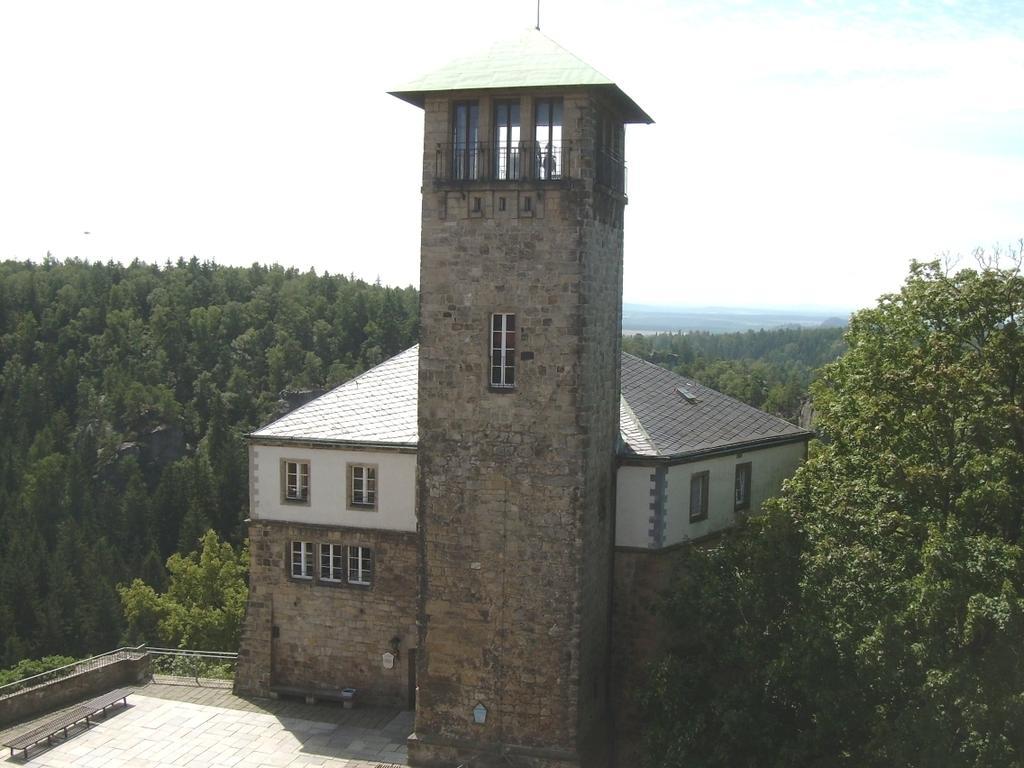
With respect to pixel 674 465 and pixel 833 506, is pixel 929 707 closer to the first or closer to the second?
pixel 833 506

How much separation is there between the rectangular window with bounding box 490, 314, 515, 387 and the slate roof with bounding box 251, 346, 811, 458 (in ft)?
14.2

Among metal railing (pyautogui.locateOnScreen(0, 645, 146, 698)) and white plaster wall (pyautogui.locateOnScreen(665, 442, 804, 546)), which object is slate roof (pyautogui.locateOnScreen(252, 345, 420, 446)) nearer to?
white plaster wall (pyautogui.locateOnScreen(665, 442, 804, 546))

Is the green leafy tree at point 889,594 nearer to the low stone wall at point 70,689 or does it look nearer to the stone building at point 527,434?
the stone building at point 527,434

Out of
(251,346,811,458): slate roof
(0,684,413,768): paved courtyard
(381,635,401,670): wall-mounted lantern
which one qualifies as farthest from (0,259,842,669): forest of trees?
(381,635,401,670): wall-mounted lantern

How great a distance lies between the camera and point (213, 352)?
13100cm

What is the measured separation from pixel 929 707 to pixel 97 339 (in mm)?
128000

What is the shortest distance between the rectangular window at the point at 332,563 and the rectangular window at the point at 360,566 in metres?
Result: 0.25

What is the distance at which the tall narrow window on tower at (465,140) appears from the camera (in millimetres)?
21984

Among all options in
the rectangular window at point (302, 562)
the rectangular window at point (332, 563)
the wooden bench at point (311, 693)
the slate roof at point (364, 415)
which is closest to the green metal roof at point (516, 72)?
the slate roof at point (364, 415)

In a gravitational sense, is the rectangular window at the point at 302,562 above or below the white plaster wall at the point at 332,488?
below

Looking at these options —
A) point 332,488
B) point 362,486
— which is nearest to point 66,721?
point 332,488

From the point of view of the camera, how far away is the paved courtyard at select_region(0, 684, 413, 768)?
23.8m

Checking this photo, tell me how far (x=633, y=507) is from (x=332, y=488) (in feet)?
26.9

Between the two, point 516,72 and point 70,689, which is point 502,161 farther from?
point 70,689
